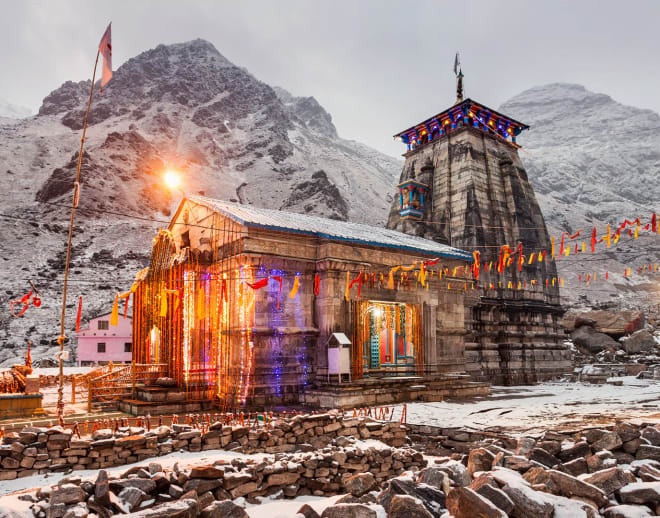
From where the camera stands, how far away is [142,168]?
96.2 m

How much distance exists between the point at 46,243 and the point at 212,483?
7380 cm

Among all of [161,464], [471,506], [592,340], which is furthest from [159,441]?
[592,340]

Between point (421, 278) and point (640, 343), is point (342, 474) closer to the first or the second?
point (421, 278)

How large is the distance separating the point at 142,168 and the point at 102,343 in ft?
199

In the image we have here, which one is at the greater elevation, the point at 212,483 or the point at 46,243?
the point at 46,243

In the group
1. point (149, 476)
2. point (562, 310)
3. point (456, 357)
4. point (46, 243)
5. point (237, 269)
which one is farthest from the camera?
point (46, 243)

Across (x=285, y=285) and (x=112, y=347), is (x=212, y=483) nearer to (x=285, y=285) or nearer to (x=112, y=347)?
(x=285, y=285)

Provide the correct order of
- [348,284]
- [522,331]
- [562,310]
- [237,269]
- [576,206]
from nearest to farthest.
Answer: [237,269], [348,284], [522,331], [562,310], [576,206]

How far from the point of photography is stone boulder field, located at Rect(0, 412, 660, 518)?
20.6ft

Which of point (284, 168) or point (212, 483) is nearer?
point (212, 483)

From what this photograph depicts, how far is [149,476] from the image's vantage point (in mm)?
7746

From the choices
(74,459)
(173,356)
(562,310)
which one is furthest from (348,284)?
(562,310)

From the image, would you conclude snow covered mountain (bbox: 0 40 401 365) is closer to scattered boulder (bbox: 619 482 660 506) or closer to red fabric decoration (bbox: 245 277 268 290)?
red fabric decoration (bbox: 245 277 268 290)

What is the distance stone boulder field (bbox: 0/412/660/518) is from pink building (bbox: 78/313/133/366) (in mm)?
37838
